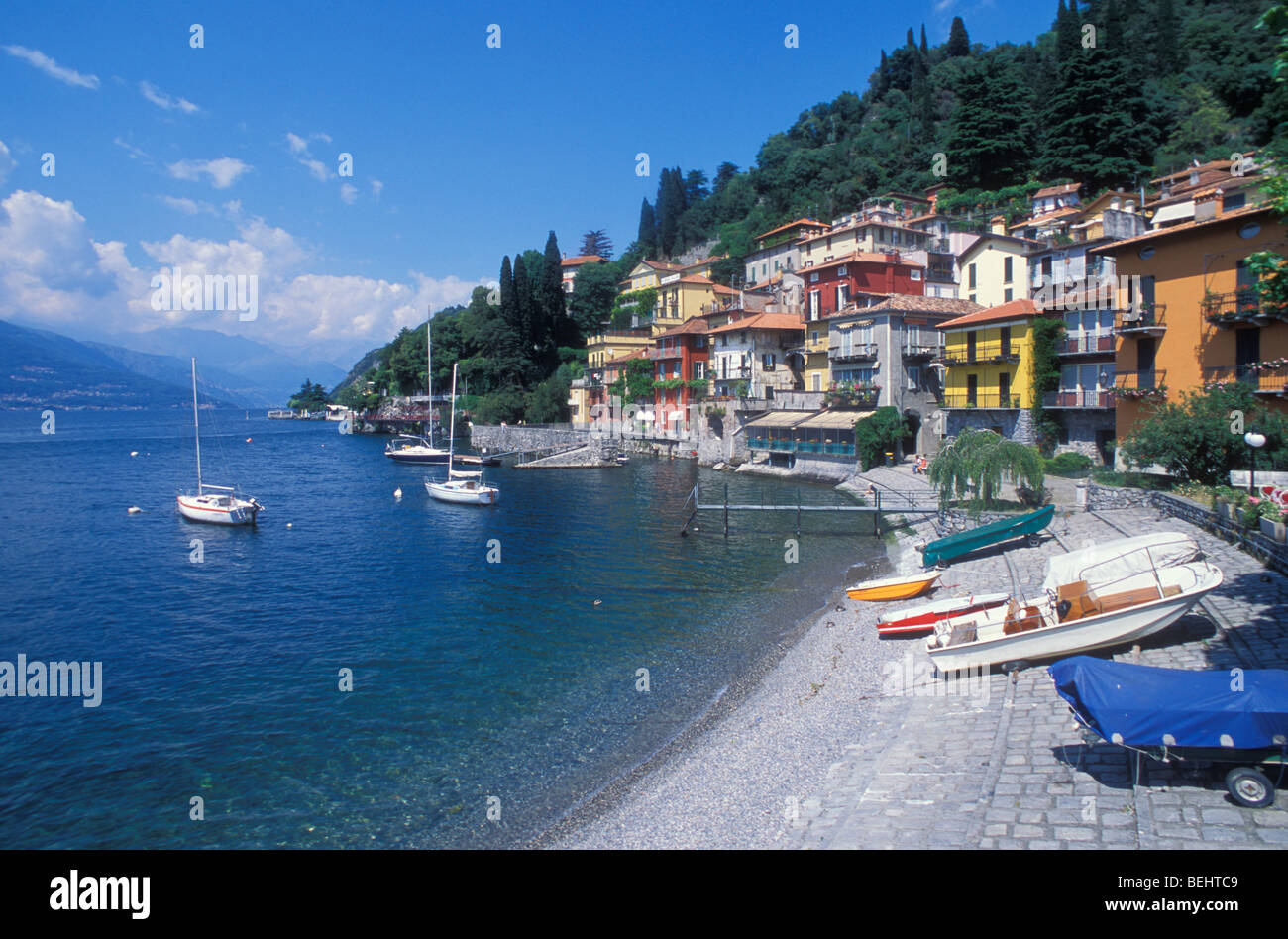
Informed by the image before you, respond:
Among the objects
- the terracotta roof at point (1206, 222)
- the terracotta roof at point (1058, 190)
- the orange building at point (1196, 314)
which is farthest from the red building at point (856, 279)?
the orange building at point (1196, 314)

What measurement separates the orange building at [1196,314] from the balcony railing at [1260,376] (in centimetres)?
3

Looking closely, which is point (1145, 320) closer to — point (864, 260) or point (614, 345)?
point (864, 260)

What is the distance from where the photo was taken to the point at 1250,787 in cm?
879

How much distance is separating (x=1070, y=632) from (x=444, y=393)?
105 m

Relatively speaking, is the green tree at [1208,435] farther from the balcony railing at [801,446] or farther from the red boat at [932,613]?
the balcony railing at [801,446]

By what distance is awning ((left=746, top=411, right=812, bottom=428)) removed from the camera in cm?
5684

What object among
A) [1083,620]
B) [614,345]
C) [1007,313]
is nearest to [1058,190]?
[1007,313]

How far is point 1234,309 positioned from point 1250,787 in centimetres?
2513

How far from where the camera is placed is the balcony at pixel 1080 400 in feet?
120

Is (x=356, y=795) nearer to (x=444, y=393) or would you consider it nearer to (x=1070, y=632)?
(x=1070, y=632)

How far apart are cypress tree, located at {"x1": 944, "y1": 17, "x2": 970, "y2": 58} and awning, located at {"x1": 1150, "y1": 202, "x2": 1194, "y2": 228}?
3871 inches

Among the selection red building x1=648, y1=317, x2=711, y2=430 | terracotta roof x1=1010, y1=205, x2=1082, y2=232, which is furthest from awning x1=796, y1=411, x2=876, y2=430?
terracotta roof x1=1010, y1=205, x2=1082, y2=232
